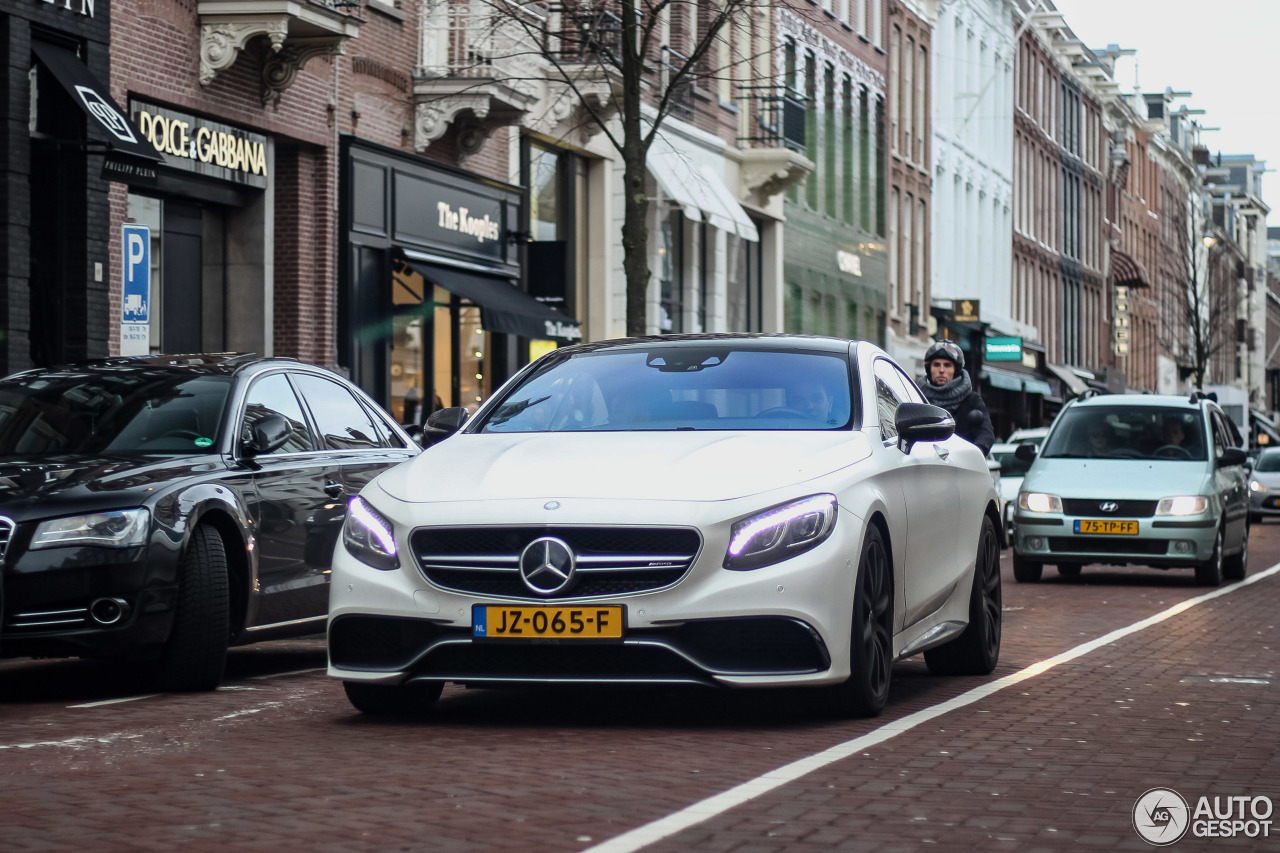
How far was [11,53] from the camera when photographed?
19000 millimetres

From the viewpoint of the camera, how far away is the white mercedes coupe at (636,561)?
8047mm

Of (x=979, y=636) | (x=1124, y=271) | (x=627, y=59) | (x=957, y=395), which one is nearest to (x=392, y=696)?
(x=979, y=636)

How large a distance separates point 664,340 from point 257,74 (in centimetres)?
1423

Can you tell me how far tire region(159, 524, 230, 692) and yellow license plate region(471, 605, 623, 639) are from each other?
2.22 m

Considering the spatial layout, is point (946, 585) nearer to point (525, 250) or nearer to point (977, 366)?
point (525, 250)

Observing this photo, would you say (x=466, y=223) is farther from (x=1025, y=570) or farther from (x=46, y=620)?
(x=46, y=620)

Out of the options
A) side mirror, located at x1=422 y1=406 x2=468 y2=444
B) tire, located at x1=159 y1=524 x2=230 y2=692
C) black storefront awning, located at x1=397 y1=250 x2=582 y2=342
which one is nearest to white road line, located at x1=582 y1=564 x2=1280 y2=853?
side mirror, located at x1=422 y1=406 x2=468 y2=444

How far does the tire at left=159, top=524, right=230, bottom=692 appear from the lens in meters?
9.91

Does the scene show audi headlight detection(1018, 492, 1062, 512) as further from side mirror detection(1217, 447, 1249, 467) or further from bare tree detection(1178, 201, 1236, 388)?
bare tree detection(1178, 201, 1236, 388)

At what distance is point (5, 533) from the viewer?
9.45 meters

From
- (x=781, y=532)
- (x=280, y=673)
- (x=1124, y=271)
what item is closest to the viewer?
(x=781, y=532)

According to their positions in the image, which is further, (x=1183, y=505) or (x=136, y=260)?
(x=136, y=260)

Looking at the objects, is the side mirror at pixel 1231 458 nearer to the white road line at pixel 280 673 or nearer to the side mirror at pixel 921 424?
the white road line at pixel 280 673

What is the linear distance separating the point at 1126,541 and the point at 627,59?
22.6 ft
